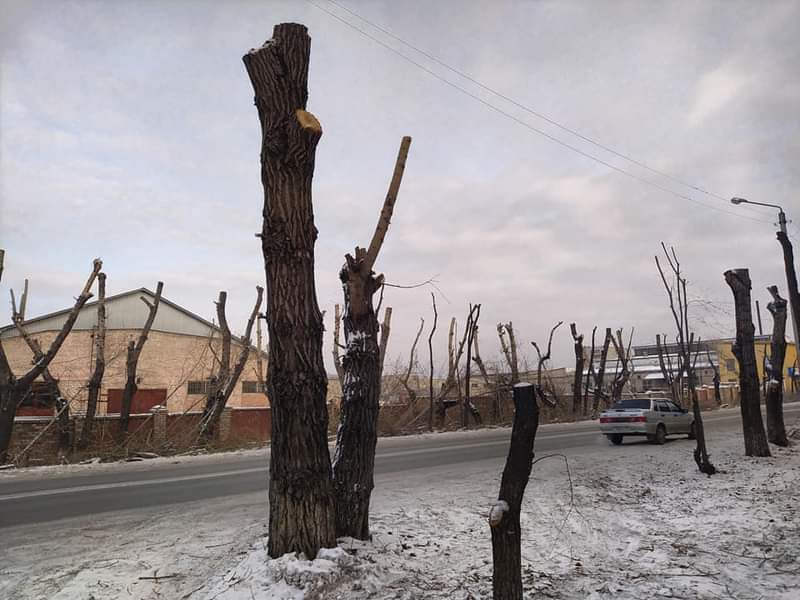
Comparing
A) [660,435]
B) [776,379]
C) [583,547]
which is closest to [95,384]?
[583,547]

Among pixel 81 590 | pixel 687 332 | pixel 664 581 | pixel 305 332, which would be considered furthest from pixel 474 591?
pixel 687 332

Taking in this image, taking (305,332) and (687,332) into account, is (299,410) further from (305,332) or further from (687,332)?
(687,332)

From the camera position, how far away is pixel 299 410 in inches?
192

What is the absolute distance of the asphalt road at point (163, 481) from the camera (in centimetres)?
899

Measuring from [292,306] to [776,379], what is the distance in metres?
14.5

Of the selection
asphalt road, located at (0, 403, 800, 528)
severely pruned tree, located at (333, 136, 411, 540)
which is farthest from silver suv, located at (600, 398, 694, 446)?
severely pruned tree, located at (333, 136, 411, 540)

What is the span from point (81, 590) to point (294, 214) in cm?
369

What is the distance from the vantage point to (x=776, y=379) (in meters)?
14.7

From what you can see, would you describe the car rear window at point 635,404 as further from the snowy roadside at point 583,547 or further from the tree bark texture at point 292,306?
the tree bark texture at point 292,306

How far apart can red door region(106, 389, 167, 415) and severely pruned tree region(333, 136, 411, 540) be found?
27.9 meters

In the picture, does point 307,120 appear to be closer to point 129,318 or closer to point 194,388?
point 194,388

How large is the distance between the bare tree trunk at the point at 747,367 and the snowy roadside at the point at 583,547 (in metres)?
2.46

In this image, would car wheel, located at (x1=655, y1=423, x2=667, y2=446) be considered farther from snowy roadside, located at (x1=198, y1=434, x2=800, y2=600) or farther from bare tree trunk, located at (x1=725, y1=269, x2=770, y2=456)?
snowy roadside, located at (x1=198, y1=434, x2=800, y2=600)

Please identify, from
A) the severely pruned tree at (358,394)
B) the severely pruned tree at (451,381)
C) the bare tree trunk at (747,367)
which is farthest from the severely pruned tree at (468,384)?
the severely pruned tree at (358,394)
